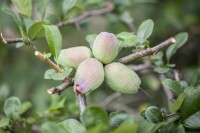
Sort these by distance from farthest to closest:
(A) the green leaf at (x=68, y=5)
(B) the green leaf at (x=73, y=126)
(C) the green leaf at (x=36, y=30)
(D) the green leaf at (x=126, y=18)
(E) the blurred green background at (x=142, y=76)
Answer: (E) the blurred green background at (x=142, y=76)
(D) the green leaf at (x=126, y=18)
(A) the green leaf at (x=68, y=5)
(C) the green leaf at (x=36, y=30)
(B) the green leaf at (x=73, y=126)

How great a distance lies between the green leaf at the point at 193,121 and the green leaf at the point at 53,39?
0.94 ft

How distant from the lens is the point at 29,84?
1677 millimetres

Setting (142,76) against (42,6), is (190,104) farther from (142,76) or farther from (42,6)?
(142,76)

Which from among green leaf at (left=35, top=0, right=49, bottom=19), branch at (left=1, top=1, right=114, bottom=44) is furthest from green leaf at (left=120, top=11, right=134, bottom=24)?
green leaf at (left=35, top=0, right=49, bottom=19)

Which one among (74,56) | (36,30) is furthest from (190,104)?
(36,30)

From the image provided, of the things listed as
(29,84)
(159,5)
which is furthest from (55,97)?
(159,5)

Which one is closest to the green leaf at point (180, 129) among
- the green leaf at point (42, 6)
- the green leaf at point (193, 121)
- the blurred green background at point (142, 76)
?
the green leaf at point (193, 121)

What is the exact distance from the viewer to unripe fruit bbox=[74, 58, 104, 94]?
25.1 inches

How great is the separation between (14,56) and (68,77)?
120cm

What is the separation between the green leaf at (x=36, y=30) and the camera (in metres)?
0.76

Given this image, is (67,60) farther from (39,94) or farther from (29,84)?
(29,84)

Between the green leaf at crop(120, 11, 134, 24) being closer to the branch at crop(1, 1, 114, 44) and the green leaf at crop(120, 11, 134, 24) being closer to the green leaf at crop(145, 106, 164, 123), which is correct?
the branch at crop(1, 1, 114, 44)

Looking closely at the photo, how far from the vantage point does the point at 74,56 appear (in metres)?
0.69

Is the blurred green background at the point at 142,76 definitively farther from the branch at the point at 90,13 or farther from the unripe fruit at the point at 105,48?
the unripe fruit at the point at 105,48
